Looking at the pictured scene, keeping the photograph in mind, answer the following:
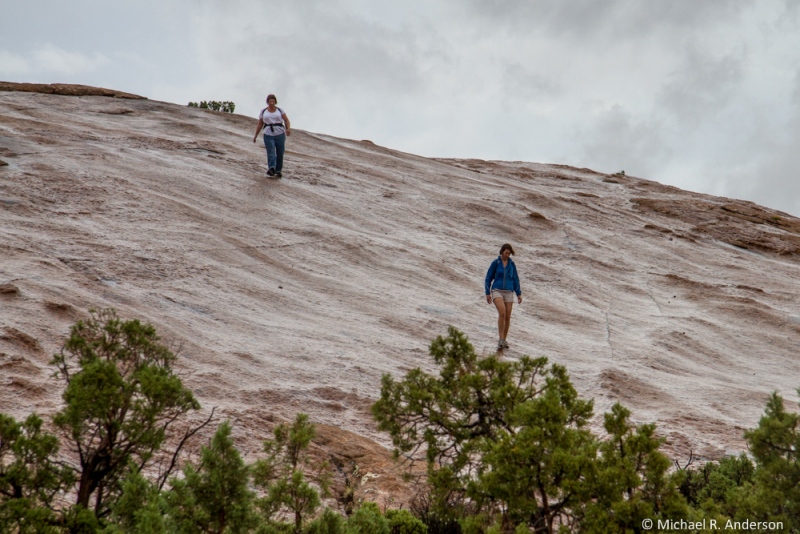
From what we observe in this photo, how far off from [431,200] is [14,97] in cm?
1151

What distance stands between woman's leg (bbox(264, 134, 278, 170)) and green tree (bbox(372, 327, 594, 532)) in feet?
37.4

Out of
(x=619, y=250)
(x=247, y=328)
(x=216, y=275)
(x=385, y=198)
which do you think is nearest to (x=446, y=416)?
(x=247, y=328)

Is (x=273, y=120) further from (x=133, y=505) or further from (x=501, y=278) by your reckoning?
(x=133, y=505)

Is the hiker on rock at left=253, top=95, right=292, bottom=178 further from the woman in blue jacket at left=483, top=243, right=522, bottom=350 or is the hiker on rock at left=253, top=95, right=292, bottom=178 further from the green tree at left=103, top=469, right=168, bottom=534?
the green tree at left=103, top=469, right=168, bottom=534

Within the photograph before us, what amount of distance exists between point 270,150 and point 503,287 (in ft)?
25.0

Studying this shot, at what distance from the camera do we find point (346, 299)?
11258 mm

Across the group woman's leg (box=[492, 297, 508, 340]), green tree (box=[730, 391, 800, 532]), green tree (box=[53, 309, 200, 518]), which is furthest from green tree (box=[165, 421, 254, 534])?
woman's leg (box=[492, 297, 508, 340])

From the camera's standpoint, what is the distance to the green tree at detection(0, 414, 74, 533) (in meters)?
3.46

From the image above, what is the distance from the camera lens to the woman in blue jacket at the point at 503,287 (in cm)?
1051

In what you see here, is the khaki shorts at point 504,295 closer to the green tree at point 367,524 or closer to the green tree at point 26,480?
the green tree at point 367,524

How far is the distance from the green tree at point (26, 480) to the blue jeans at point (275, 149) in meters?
12.7

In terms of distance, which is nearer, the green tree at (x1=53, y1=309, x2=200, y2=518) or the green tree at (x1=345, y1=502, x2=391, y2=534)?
the green tree at (x1=53, y1=309, x2=200, y2=518)

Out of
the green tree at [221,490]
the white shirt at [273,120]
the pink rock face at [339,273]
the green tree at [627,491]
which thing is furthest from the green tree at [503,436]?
the white shirt at [273,120]

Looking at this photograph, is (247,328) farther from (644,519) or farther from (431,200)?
(431,200)
